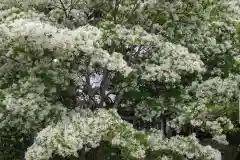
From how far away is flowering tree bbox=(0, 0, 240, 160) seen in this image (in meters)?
10.7

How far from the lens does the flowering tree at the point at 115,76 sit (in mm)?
10734

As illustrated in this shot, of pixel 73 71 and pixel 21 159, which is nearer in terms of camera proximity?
pixel 73 71

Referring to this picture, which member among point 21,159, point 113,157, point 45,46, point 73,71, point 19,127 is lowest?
point 21,159

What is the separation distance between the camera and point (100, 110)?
11297 mm

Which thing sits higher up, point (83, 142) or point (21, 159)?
point (83, 142)

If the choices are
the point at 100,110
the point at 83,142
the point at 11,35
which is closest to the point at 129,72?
the point at 100,110

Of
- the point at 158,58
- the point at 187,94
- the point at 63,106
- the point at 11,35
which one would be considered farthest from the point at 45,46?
the point at 187,94

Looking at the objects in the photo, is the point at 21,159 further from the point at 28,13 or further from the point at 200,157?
the point at 200,157

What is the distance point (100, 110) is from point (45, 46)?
5.92ft

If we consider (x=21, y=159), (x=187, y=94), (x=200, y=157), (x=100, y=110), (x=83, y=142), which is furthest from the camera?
(x=21, y=159)

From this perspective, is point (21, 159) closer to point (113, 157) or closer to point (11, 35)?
point (113, 157)

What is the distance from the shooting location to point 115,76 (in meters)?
12.6

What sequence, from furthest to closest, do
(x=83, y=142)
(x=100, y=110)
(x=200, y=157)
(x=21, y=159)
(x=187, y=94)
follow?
(x=21, y=159) < (x=187, y=94) < (x=200, y=157) < (x=100, y=110) < (x=83, y=142)

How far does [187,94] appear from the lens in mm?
12922
